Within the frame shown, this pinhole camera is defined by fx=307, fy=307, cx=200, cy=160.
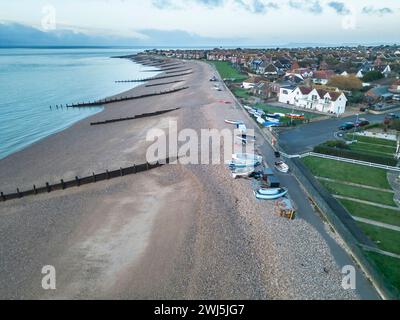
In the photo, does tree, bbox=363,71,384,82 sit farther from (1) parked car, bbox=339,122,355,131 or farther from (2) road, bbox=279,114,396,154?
(1) parked car, bbox=339,122,355,131

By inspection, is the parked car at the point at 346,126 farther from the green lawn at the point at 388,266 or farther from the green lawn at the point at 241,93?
the green lawn at the point at 388,266

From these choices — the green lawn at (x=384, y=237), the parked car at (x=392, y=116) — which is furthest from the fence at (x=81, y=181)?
the parked car at (x=392, y=116)

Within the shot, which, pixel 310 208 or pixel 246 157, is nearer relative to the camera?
pixel 310 208

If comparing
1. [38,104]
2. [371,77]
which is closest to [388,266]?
[38,104]

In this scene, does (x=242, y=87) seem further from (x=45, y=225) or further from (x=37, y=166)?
(x=45, y=225)

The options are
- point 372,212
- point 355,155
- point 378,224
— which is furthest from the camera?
point 355,155

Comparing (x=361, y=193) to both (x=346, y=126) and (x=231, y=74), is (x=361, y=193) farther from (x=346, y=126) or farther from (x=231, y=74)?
(x=231, y=74)
